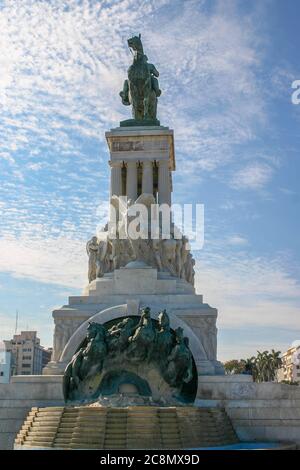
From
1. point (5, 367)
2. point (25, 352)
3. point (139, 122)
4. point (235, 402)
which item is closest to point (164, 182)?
point (139, 122)

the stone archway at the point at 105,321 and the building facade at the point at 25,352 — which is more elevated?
the building facade at the point at 25,352

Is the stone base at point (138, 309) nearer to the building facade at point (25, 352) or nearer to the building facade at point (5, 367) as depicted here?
the building facade at point (5, 367)

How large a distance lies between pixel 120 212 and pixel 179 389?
473 inches

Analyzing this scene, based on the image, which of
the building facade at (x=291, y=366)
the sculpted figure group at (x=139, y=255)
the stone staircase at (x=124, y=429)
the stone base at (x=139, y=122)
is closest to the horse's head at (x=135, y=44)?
the stone base at (x=139, y=122)

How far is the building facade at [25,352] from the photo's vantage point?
347 ft

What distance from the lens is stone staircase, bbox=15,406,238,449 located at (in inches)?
734

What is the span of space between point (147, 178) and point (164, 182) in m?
0.96

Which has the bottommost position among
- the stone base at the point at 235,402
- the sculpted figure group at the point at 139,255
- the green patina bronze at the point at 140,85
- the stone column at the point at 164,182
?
the stone base at the point at 235,402

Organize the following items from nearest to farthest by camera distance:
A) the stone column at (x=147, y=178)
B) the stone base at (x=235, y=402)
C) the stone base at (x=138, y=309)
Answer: the stone base at (x=235, y=402), the stone base at (x=138, y=309), the stone column at (x=147, y=178)

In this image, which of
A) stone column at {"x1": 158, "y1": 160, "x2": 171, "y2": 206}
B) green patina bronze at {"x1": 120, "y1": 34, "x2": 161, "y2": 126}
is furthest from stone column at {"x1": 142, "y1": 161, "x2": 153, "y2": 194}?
green patina bronze at {"x1": 120, "y1": 34, "x2": 161, "y2": 126}

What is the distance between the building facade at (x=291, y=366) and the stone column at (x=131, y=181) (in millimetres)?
73600

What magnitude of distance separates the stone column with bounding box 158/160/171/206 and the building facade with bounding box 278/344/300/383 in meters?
72.9
